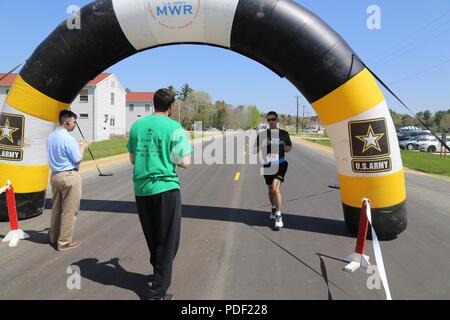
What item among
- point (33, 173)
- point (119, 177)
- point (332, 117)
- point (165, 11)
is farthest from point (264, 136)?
point (119, 177)

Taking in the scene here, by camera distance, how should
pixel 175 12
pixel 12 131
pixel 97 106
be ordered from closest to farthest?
pixel 175 12
pixel 12 131
pixel 97 106

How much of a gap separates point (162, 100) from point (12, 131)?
13.4 ft

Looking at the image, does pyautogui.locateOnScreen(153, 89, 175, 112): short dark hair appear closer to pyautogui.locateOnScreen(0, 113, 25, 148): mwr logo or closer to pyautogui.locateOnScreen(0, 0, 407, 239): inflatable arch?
pyautogui.locateOnScreen(0, 0, 407, 239): inflatable arch

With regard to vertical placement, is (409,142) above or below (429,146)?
above

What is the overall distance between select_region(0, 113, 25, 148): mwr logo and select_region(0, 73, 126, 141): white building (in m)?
30.8

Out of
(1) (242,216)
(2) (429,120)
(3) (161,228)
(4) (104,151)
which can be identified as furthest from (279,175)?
(2) (429,120)

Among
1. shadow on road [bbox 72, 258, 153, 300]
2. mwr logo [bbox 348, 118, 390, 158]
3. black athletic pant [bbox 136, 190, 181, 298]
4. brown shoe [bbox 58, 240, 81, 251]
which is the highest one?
mwr logo [bbox 348, 118, 390, 158]

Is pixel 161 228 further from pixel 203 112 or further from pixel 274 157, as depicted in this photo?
pixel 203 112

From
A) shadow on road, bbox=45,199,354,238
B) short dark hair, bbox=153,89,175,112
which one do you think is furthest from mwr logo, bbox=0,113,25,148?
short dark hair, bbox=153,89,175,112

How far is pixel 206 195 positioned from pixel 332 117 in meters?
4.50

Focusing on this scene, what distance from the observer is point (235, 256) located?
5031mm

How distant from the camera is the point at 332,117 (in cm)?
584

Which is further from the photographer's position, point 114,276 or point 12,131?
point 12,131

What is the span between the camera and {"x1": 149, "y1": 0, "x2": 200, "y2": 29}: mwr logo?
587 centimetres
